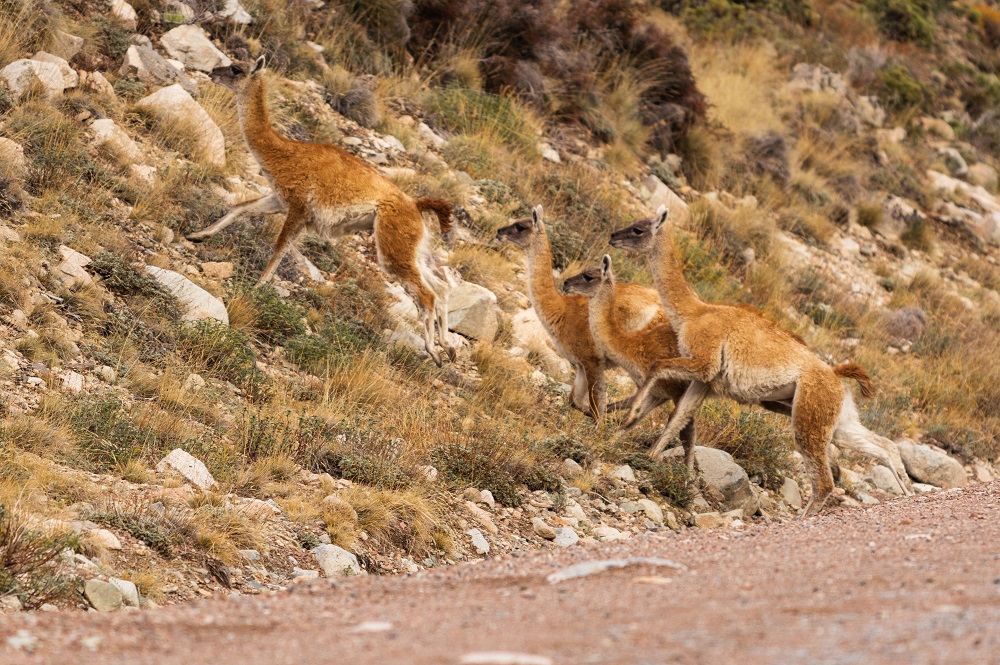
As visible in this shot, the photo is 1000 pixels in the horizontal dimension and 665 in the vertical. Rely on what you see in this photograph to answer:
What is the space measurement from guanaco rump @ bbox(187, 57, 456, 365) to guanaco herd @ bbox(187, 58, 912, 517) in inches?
0.5

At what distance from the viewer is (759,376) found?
391 inches

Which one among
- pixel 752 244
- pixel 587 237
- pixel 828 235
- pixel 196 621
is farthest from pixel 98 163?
pixel 828 235

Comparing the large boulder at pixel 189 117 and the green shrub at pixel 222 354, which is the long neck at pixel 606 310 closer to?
the green shrub at pixel 222 354

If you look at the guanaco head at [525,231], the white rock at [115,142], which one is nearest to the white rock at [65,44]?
the white rock at [115,142]

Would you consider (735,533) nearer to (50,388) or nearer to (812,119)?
(50,388)

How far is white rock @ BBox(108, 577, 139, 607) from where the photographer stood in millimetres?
6164

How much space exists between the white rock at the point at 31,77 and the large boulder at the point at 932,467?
9677mm

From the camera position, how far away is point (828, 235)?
20219 millimetres

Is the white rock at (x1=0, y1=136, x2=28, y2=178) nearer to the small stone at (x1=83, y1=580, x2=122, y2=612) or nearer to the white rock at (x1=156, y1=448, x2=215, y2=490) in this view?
the white rock at (x1=156, y1=448, x2=215, y2=490)

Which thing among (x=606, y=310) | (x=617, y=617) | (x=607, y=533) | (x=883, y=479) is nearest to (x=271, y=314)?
(x=606, y=310)

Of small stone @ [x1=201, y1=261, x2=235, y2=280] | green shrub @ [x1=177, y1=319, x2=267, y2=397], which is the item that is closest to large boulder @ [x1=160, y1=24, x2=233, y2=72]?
small stone @ [x1=201, y1=261, x2=235, y2=280]

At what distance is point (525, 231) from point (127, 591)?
6.85 m

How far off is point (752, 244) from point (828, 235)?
7.95 feet

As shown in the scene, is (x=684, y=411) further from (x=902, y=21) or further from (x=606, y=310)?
(x=902, y=21)
